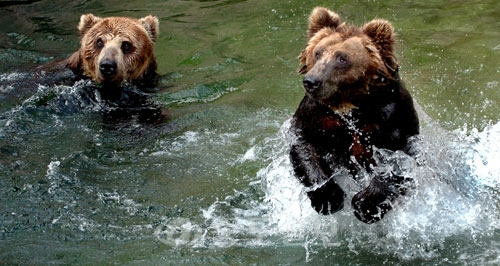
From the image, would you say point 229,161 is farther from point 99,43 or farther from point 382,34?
point 99,43

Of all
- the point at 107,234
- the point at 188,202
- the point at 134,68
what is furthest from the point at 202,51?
the point at 107,234

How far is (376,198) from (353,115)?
0.60 metres

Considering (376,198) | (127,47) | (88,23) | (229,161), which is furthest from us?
(88,23)

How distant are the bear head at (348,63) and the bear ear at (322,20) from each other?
0.11 m

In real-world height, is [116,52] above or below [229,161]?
above

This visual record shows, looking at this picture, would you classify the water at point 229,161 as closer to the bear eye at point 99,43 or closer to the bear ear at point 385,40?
the bear eye at point 99,43

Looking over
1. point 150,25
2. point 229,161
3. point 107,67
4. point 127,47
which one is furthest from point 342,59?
point 150,25

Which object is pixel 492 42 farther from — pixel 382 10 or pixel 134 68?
pixel 134 68

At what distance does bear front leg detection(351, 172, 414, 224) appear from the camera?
4.86 m

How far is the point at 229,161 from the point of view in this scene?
21.7ft

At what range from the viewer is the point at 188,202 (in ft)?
19.1

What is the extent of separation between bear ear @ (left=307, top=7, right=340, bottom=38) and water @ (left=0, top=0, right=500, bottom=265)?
732 millimetres

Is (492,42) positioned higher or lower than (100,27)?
lower

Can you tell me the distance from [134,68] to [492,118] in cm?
373
